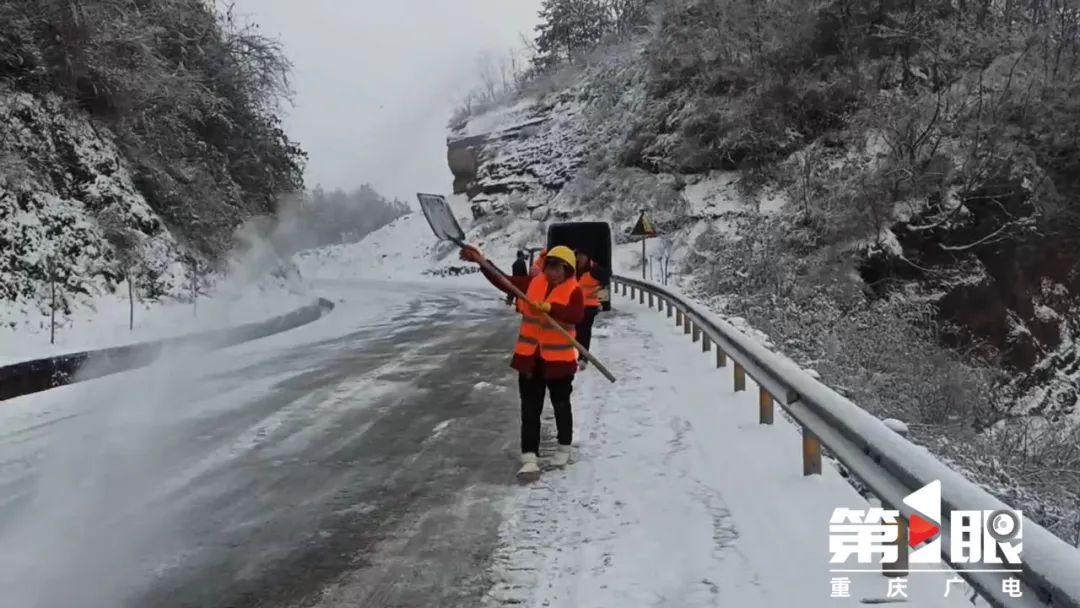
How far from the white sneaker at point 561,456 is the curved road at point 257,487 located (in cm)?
39

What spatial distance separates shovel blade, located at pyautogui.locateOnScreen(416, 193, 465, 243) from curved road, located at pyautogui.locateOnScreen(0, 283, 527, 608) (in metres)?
1.84

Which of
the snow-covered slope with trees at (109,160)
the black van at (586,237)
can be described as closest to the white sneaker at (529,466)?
the snow-covered slope with trees at (109,160)

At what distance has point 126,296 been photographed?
633 inches

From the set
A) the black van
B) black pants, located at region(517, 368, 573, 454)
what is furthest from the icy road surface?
the black van

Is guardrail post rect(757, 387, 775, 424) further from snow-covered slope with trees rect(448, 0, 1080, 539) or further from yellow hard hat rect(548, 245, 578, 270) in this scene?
snow-covered slope with trees rect(448, 0, 1080, 539)

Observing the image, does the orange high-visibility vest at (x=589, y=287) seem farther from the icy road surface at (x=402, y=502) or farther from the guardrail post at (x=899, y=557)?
the guardrail post at (x=899, y=557)

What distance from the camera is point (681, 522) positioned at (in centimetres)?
525

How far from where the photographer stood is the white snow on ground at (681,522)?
4.18m

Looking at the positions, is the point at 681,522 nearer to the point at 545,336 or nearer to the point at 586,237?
the point at 545,336

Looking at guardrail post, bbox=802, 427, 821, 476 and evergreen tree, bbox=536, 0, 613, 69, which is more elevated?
evergreen tree, bbox=536, 0, 613, 69

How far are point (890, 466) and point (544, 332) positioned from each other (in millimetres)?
3244

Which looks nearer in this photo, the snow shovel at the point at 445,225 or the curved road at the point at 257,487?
the curved road at the point at 257,487

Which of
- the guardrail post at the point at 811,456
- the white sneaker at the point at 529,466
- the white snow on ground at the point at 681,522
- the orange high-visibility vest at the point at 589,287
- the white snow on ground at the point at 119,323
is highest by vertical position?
the orange high-visibility vest at the point at 589,287

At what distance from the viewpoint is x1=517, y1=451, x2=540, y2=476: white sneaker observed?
6.39m
